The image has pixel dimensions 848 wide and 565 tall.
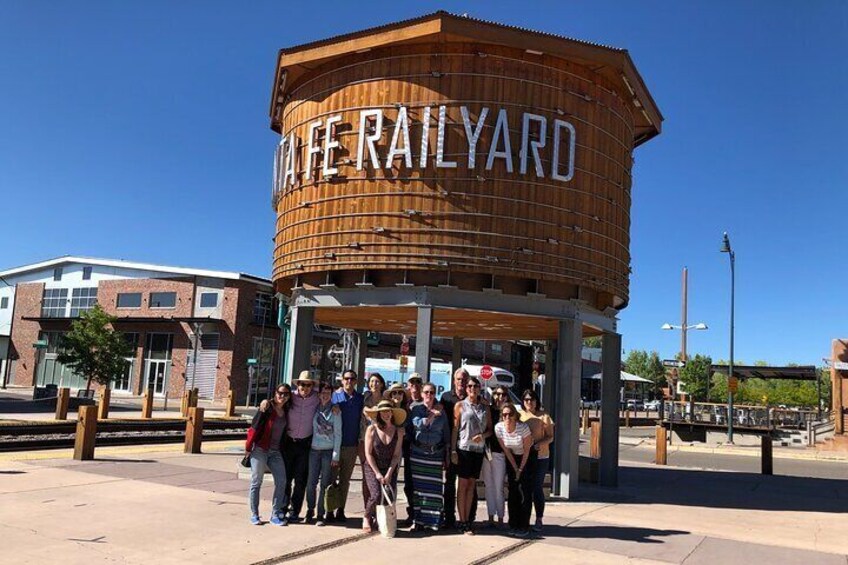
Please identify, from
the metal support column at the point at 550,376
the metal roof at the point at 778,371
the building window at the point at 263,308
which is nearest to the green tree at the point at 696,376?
the metal roof at the point at 778,371

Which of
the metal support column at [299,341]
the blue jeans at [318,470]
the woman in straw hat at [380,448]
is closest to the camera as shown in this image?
the woman in straw hat at [380,448]

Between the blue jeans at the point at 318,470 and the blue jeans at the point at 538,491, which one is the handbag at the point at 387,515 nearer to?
the blue jeans at the point at 318,470

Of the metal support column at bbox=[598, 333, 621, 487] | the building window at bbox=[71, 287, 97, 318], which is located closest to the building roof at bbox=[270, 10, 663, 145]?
the metal support column at bbox=[598, 333, 621, 487]

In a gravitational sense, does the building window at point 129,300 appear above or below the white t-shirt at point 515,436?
above

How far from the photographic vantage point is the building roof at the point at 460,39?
12.4 meters

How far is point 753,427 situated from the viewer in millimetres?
34938

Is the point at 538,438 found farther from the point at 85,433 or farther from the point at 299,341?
the point at 85,433

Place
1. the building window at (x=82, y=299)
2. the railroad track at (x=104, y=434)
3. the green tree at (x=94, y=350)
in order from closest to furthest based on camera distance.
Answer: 1. the railroad track at (x=104, y=434)
2. the green tree at (x=94, y=350)
3. the building window at (x=82, y=299)

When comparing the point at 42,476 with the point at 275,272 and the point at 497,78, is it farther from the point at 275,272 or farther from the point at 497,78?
the point at 497,78

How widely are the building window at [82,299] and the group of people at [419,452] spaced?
49.7m

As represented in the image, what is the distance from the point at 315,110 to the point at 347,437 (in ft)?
22.9

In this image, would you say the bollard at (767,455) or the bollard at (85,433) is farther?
the bollard at (767,455)

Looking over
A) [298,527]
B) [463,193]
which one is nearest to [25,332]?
[463,193]

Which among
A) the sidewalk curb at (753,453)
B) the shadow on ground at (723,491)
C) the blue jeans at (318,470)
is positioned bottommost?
the sidewalk curb at (753,453)
